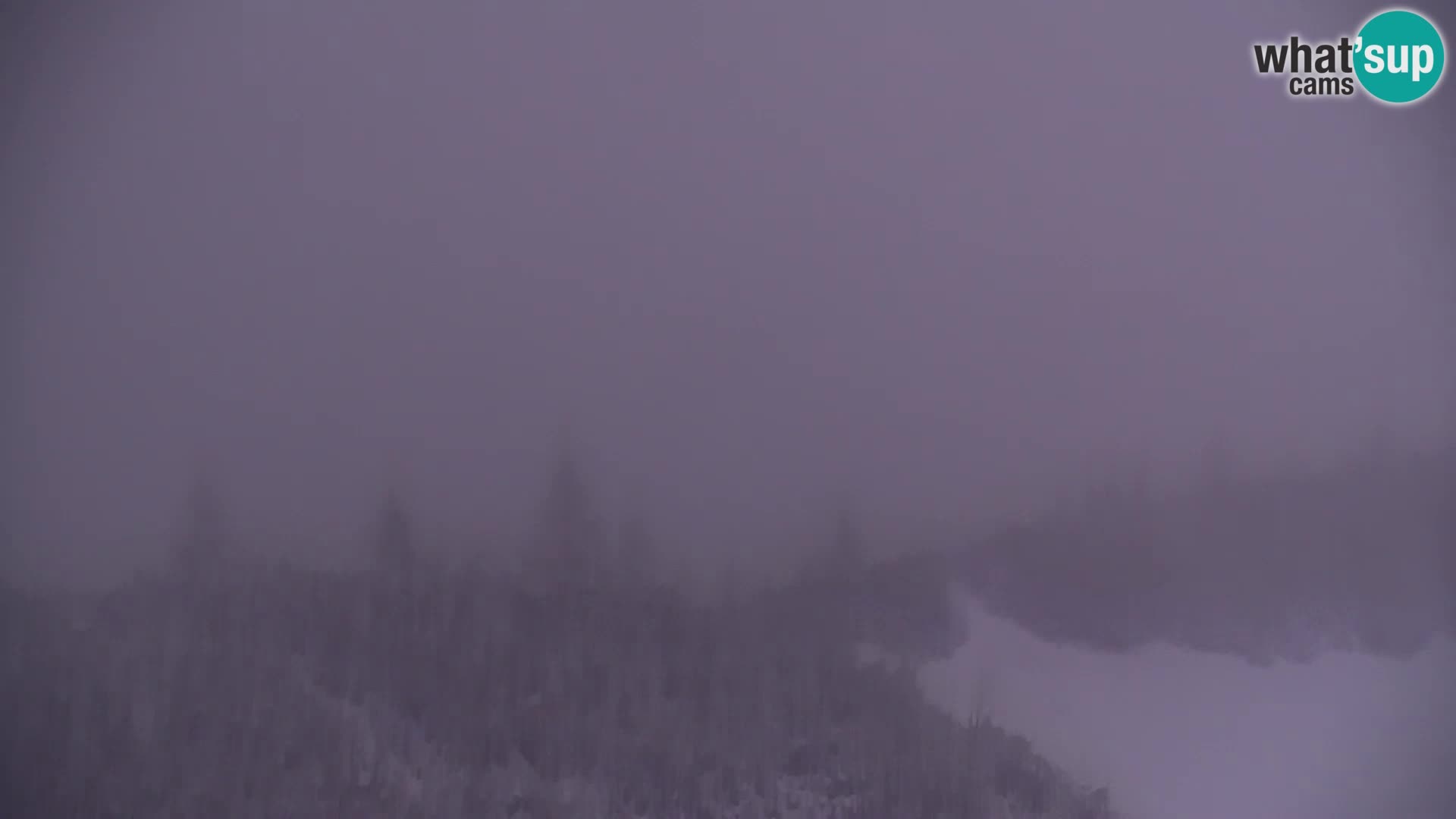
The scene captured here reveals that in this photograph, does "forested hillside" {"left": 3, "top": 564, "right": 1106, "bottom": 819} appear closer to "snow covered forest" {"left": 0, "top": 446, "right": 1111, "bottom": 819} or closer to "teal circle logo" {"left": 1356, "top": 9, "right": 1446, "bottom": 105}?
"snow covered forest" {"left": 0, "top": 446, "right": 1111, "bottom": 819}

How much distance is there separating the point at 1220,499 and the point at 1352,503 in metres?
0.79

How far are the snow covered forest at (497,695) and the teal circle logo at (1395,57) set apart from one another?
3.51 m

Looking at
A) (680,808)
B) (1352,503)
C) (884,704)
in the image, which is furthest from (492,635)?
(1352,503)

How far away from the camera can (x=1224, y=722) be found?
4.57 metres

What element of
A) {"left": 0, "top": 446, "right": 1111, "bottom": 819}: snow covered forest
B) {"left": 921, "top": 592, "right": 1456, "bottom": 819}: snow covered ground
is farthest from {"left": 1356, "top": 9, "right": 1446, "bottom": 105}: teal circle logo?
{"left": 0, "top": 446, "right": 1111, "bottom": 819}: snow covered forest

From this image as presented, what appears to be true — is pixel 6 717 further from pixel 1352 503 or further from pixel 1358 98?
pixel 1358 98

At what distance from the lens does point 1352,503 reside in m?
4.84

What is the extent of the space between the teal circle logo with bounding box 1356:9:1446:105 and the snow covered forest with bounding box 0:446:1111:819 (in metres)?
3.51

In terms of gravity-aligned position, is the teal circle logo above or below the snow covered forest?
above

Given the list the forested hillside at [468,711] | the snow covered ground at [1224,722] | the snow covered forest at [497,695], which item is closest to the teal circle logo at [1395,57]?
the snow covered ground at [1224,722]

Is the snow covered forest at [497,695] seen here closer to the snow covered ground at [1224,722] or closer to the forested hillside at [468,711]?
the forested hillside at [468,711]

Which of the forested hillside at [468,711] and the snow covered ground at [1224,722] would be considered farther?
the snow covered ground at [1224,722]

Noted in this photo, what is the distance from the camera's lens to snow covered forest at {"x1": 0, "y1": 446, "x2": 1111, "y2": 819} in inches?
149

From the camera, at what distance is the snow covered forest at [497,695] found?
378cm
